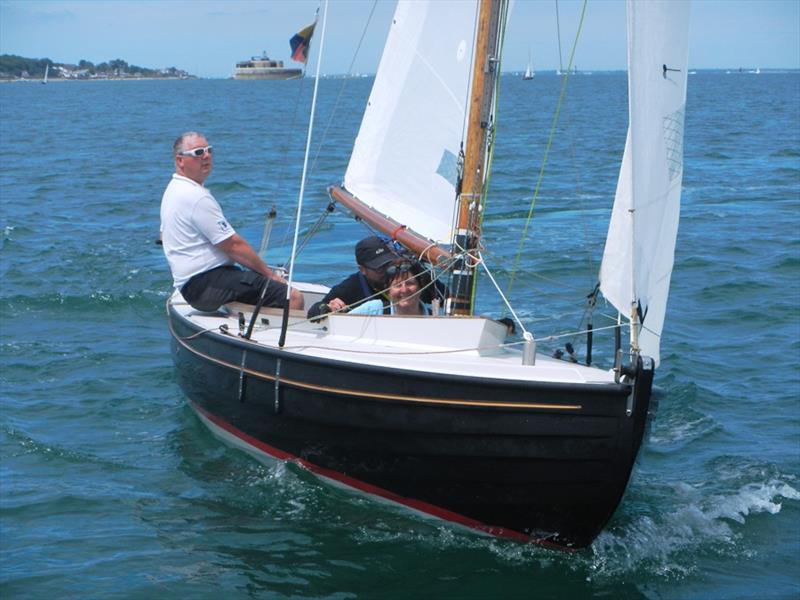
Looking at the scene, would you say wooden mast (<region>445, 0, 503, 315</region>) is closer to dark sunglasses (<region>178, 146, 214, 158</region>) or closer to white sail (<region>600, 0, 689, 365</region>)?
white sail (<region>600, 0, 689, 365</region>)

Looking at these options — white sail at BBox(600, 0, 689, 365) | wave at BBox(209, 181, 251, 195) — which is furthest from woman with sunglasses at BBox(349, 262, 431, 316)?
wave at BBox(209, 181, 251, 195)

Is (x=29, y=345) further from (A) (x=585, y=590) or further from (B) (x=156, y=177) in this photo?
(B) (x=156, y=177)

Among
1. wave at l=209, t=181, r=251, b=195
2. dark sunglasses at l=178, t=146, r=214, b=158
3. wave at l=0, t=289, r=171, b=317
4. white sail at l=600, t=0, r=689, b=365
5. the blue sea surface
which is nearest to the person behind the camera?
white sail at l=600, t=0, r=689, b=365

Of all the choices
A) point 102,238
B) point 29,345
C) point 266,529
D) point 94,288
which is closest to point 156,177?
point 102,238

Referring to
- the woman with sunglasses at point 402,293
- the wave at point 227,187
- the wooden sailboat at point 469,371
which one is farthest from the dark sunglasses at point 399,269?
the wave at point 227,187

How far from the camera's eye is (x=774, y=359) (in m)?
12.0

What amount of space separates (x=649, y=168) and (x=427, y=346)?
1.80m

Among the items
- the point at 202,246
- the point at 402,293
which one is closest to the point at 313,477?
the point at 402,293

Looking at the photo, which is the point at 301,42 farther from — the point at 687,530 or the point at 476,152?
the point at 687,530

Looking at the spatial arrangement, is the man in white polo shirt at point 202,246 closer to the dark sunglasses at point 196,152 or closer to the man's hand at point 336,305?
the dark sunglasses at point 196,152

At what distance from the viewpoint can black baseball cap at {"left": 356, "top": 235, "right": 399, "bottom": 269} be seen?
27.2 ft

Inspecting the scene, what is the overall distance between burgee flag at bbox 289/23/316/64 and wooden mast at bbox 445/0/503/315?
4.25ft

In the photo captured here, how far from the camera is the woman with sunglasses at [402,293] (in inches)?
312

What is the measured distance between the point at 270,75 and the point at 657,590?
5669 inches
